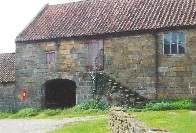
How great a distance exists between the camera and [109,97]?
2395cm

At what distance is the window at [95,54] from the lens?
25359 mm

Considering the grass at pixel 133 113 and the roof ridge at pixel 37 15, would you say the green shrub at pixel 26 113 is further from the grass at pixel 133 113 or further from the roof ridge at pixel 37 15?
the roof ridge at pixel 37 15

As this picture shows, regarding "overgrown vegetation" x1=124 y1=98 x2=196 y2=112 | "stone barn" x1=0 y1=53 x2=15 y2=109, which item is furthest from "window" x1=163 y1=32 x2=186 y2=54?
"stone barn" x1=0 y1=53 x2=15 y2=109

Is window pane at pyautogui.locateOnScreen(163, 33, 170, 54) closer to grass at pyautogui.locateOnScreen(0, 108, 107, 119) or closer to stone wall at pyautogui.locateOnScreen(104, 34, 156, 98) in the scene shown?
stone wall at pyautogui.locateOnScreen(104, 34, 156, 98)

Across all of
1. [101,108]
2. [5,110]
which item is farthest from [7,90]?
[101,108]

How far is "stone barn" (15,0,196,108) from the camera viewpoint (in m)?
23.3

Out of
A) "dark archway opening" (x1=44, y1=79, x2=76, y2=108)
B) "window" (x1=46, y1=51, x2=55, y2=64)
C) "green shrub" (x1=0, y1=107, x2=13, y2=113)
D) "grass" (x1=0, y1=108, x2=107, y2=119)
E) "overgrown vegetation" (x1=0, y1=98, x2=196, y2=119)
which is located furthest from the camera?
"green shrub" (x1=0, y1=107, x2=13, y2=113)

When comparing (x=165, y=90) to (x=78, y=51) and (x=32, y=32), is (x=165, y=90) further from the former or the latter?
(x=32, y=32)

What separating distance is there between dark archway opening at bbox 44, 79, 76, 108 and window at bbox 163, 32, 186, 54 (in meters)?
8.59

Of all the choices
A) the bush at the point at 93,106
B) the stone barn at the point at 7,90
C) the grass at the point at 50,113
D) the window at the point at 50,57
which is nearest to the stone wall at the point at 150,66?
the bush at the point at 93,106

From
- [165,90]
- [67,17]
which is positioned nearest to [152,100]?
[165,90]

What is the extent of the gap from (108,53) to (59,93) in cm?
613

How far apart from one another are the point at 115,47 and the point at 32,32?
22.9ft

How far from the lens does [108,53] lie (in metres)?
25.1
